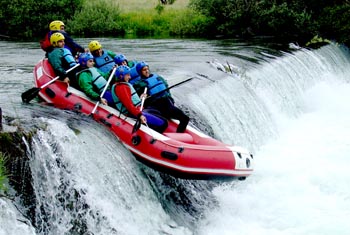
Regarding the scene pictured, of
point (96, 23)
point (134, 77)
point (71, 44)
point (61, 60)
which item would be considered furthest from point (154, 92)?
point (96, 23)

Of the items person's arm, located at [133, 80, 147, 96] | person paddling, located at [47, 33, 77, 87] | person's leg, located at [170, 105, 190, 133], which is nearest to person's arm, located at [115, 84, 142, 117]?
person's arm, located at [133, 80, 147, 96]

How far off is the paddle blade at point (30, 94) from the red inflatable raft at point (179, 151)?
0.91 m

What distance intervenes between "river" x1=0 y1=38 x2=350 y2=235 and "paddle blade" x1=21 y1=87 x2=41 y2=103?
0.12 m

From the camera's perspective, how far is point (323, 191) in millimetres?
10344

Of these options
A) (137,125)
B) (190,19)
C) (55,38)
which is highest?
(55,38)

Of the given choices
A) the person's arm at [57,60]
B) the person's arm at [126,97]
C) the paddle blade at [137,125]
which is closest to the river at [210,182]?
the paddle blade at [137,125]

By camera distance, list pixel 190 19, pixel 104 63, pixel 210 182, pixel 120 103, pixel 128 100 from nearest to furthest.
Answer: pixel 128 100
pixel 120 103
pixel 210 182
pixel 104 63
pixel 190 19

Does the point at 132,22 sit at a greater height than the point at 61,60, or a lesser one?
lesser

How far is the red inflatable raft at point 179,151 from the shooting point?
8.41m

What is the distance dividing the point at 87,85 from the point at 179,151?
91.3 inches

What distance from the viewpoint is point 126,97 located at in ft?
30.3

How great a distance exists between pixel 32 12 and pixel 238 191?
22.8 metres

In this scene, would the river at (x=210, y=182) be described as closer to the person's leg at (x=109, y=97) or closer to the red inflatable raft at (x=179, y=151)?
the red inflatable raft at (x=179, y=151)

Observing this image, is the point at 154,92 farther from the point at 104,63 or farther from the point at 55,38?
the point at 55,38
